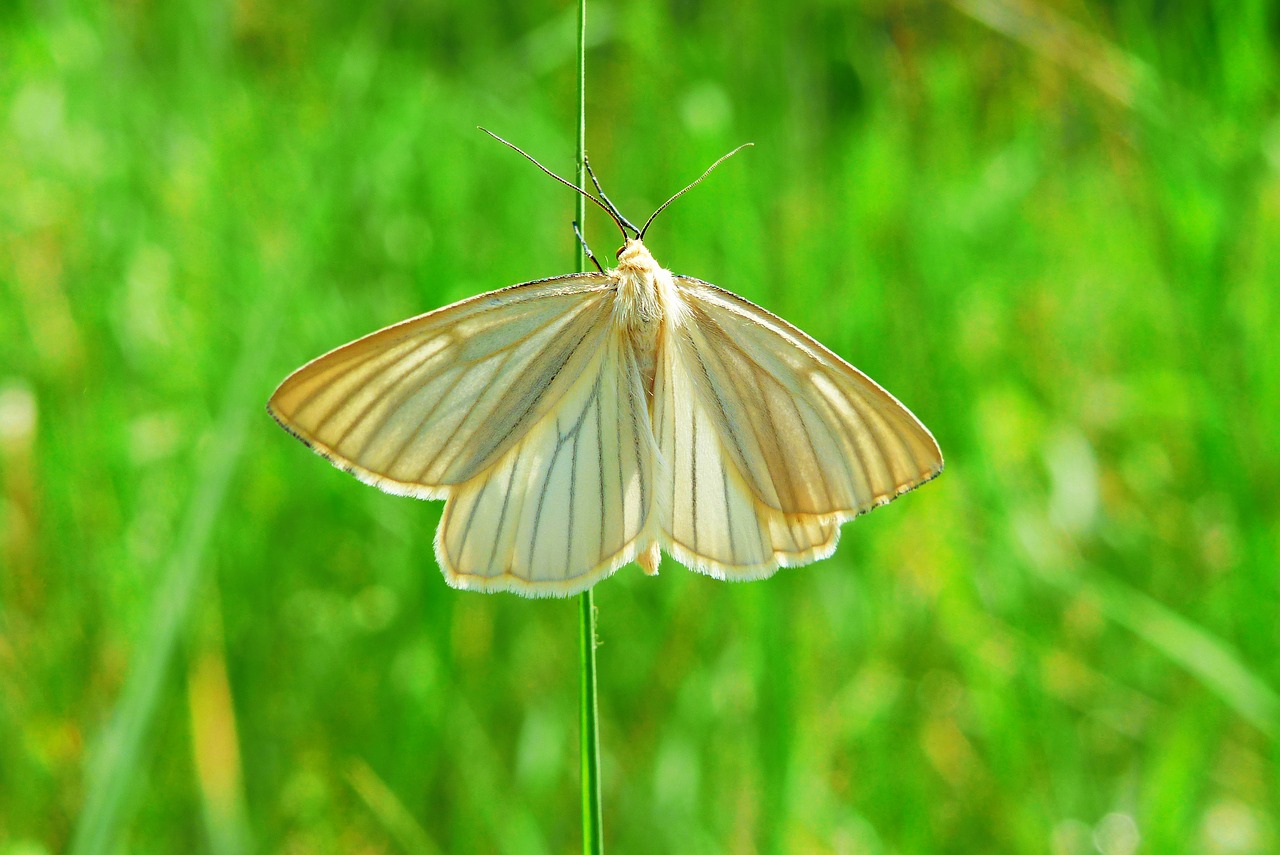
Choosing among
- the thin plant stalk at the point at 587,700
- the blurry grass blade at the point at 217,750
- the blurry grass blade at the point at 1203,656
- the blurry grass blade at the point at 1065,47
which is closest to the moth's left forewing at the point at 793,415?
the thin plant stalk at the point at 587,700

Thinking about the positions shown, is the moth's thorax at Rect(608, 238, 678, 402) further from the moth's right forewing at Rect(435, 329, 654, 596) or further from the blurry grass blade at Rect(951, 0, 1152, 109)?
the blurry grass blade at Rect(951, 0, 1152, 109)

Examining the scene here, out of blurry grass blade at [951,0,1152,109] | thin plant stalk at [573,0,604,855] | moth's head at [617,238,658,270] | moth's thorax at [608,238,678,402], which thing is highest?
blurry grass blade at [951,0,1152,109]

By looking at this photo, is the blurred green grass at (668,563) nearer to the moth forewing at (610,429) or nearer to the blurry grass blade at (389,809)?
the blurry grass blade at (389,809)

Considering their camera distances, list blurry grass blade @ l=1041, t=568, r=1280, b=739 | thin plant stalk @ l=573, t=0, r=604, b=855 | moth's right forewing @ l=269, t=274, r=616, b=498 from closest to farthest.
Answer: thin plant stalk @ l=573, t=0, r=604, b=855, moth's right forewing @ l=269, t=274, r=616, b=498, blurry grass blade @ l=1041, t=568, r=1280, b=739

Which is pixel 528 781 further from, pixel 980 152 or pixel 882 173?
pixel 980 152

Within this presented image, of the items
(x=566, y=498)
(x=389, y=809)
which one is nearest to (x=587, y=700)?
(x=566, y=498)

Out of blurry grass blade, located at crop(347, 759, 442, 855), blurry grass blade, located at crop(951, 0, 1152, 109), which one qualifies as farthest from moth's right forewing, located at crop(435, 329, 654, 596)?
blurry grass blade, located at crop(951, 0, 1152, 109)

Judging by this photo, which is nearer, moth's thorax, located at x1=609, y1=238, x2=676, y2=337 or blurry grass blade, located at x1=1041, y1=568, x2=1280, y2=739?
moth's thorax, located at x1=609, y1=238, x2=676, y2=337
